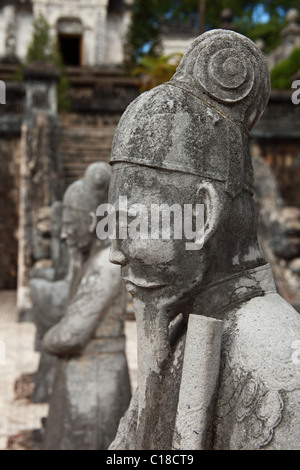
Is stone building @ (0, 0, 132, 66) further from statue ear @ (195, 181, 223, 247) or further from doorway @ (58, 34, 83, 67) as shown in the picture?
statue ear @ (195, 181, 223, 247)

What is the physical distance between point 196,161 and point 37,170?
10437mm

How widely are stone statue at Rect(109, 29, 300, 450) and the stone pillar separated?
7685mm

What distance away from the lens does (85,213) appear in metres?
4.50

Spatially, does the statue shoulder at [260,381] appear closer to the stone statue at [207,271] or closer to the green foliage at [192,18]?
the stone statue at [207,271]

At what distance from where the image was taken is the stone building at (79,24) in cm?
2755

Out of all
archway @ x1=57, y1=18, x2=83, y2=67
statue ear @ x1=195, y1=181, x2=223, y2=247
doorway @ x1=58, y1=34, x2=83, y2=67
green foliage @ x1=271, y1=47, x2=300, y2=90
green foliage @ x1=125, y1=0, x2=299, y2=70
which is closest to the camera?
statue ear @ x1=195, y1=181, x2=223, y2=247

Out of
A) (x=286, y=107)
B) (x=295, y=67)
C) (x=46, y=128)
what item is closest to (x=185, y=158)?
(x=46, y=128)

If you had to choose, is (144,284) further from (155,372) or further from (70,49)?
(70,49)

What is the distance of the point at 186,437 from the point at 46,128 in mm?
11843

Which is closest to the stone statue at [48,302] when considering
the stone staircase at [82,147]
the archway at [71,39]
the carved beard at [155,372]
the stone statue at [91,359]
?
the stone statue at [91,359]

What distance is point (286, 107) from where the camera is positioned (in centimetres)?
1694

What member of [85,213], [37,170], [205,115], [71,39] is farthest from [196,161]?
[71,39]

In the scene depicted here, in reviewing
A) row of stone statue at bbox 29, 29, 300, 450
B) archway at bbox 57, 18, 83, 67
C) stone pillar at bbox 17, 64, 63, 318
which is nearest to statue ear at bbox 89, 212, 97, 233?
row of stone statue at bbox 29, 29, 300, 450

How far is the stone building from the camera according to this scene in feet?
90.4
